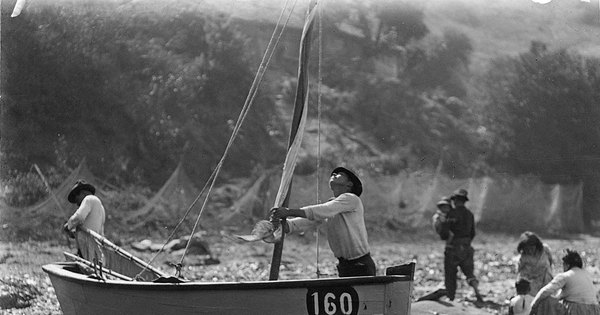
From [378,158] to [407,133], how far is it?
2620 millimetres

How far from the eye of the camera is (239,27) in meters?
32.7

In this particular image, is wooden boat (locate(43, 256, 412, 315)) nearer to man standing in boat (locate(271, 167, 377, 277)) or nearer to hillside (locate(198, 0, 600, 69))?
man standing in boat (locate(271, 167, 377, 277))

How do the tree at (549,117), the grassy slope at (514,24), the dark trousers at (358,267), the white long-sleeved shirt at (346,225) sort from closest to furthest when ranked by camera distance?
the white long-sleeved shirt at (346,225)
the dark trousers at (358,267)
the tree at (549,117)
the grassy slope at (514,24)

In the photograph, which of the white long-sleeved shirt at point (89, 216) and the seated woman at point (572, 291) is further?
the white long-sleeved shirt at point (89, 216)

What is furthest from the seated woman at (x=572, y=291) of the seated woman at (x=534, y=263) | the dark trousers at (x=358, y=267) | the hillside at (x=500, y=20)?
the hillside at (x=500, y=20)

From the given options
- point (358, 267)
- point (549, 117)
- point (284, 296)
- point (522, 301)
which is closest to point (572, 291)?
point (522, 301)

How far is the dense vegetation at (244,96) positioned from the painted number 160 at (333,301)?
16489 millimetres

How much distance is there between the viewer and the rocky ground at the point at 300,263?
14.4 m

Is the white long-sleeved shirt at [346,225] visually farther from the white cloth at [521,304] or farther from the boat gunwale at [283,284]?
the white cloth at [521,304]

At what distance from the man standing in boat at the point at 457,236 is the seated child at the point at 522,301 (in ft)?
12.9

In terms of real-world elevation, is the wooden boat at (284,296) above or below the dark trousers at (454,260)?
above

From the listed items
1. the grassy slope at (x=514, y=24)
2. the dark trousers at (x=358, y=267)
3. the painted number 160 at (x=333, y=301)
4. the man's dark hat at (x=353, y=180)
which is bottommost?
the painted number 160 at (x=333, y=301)

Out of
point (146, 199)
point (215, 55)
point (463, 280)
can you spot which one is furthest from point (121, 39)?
point (463, 280)

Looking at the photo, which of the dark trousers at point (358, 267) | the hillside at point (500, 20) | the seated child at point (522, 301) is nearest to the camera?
the dark trousers at point (358, 267)
